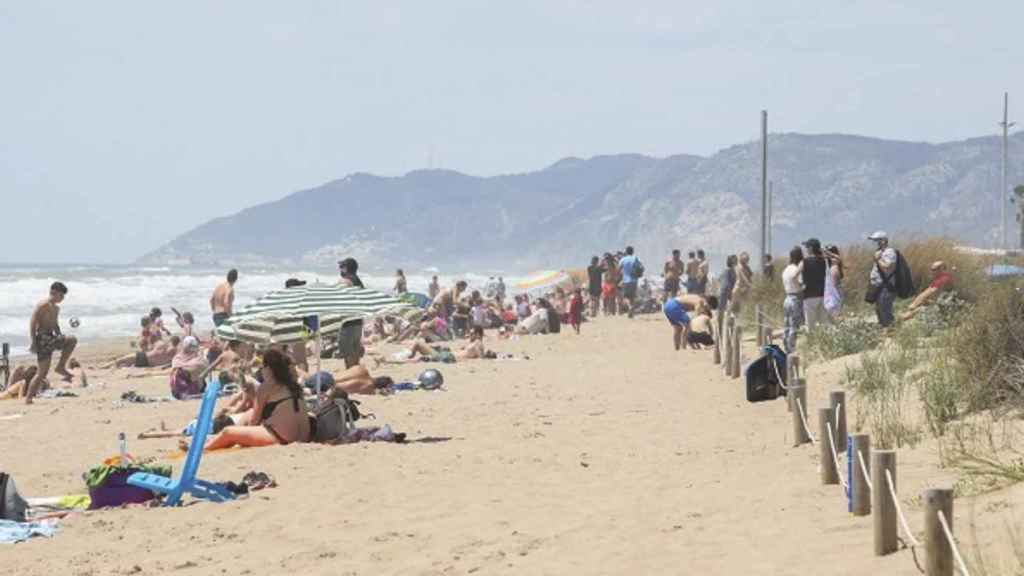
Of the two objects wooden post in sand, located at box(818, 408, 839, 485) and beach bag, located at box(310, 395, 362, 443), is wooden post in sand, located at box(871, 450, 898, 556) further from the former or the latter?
beach bag, located at box(310, 395, 362, 443)

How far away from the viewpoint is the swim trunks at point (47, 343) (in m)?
17.8

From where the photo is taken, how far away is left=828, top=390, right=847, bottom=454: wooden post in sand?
29.1ft

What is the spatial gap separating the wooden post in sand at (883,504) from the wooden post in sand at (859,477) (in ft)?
1.96

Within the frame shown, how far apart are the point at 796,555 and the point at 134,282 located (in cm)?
7188

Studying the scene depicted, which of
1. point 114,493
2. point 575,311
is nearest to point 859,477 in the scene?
point 114,493

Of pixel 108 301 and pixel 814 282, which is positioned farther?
pixel 108 301

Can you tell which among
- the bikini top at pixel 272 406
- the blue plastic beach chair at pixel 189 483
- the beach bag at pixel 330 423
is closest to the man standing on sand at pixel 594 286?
the beach bag at pixel 330 423

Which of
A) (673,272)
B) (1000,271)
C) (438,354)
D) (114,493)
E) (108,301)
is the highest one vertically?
(1000,271)

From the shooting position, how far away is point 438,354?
22000mm

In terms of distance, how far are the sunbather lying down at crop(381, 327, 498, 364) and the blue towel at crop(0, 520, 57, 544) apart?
40.0 feet

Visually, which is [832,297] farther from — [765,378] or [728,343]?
[765,378]

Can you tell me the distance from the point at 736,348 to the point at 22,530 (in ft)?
31.3

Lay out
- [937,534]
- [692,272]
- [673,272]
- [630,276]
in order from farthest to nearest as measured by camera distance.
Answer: [630,276]
[692,272]
[673,272]
[937,534]

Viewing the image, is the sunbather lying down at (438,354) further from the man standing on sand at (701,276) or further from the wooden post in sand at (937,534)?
the wooden post in sand at (937,534)
